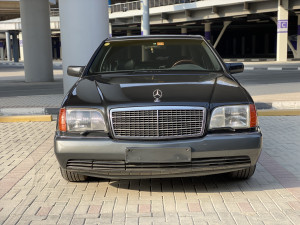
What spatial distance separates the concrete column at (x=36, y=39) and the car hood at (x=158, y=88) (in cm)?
1455

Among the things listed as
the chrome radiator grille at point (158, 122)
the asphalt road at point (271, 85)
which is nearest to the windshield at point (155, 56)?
the chrome radiator grille at point (158, 122)

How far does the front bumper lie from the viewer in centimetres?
376

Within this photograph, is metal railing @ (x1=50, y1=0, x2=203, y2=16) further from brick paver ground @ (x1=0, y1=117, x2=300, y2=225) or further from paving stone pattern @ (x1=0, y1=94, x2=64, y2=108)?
brick paver ground @ (x1=0, y1=117, x2=300, y2=225)

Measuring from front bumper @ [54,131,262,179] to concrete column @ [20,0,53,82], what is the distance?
15.3 m

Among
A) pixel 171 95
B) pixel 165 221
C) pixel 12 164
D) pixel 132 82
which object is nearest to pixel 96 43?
pixel 12 164

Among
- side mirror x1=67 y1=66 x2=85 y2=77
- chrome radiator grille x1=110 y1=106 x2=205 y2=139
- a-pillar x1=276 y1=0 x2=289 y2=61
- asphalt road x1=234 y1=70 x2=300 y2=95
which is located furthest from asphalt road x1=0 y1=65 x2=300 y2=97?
a-pillar x1=276 y1=0 x2=289 y2=61

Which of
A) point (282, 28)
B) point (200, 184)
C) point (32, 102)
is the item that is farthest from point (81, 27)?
point (282, 28)

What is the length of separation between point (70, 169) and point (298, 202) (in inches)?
86.1

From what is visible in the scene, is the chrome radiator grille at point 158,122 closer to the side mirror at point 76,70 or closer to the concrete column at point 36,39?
the side mirror at point 76,70


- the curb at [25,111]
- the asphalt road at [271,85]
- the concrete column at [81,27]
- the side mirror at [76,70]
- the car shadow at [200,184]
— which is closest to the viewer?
the car shadow at [200,184]

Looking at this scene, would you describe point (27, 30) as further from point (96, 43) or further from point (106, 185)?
point (106, 185)

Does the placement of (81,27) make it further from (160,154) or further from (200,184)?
(160,154)

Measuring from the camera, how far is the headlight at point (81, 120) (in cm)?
391

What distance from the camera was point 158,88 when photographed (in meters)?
4.13
